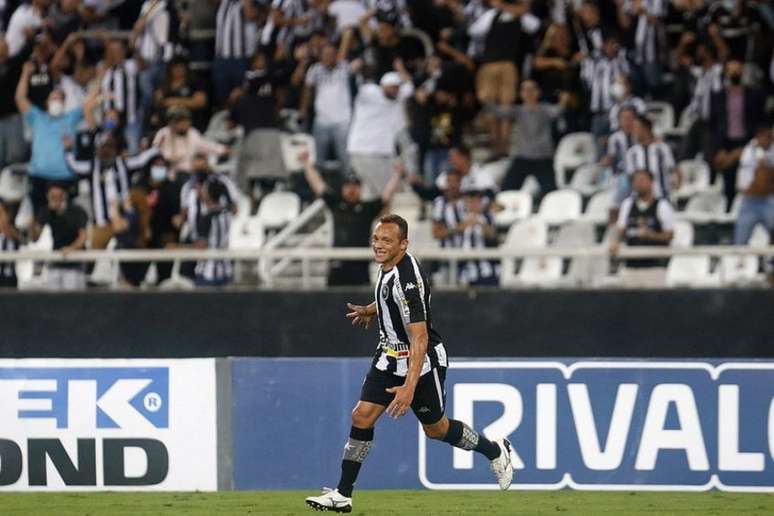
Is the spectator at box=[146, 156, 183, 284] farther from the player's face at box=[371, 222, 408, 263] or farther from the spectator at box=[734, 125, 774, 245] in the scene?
the player's face at box=[371, 222, 408, 263]

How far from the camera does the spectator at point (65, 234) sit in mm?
14602

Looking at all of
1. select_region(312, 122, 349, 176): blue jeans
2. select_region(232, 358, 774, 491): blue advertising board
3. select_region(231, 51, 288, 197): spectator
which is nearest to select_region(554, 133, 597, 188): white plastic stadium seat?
select_region(312, 122, 349, 176): blue jeans

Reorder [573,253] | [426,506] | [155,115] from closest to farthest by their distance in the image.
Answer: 1. [426,506]
2. [573,253]
3. [155,115]

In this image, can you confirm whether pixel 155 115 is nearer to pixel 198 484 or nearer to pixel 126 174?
pixel 126 174

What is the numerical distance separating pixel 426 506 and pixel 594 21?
7.30 meters

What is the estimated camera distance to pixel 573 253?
44.4ft

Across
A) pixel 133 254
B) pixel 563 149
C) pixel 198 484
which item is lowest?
pixel 198 484

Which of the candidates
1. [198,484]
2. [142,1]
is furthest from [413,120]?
[198,484]

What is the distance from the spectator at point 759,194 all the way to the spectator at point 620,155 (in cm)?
108

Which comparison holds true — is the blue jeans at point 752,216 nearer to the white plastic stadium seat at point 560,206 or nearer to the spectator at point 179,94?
the white plastic stadium seat at point 560,206

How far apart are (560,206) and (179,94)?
4096 millimetres

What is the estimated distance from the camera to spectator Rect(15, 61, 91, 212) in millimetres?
15312

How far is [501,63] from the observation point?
15289 mm

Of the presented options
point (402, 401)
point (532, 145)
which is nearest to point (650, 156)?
point (532, 145)
